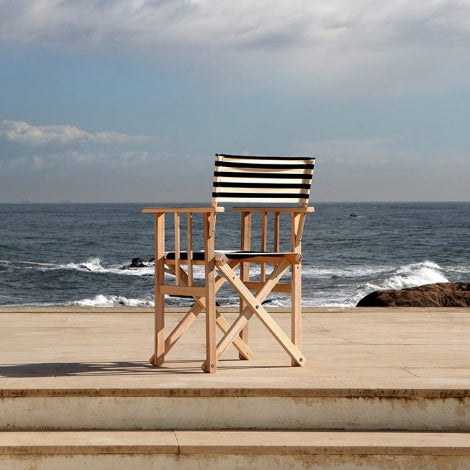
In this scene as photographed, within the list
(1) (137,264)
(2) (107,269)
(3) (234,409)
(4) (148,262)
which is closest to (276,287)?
(3) (234,409)

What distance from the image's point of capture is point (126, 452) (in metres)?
4.13

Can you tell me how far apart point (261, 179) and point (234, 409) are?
1247 mm

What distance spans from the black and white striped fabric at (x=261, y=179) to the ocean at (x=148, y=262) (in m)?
15.8

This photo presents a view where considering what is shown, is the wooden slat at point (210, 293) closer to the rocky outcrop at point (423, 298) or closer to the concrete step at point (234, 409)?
the concrete step at point (234, 409)

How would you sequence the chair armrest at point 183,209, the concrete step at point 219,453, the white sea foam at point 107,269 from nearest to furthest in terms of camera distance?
the concrete step at point 219,453 → the chair armrest at point 183,209 → the white sea foam at point 107,269

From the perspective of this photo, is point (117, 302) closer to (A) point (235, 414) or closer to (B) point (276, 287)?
(B) point (276, 287)

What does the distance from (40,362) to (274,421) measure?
5.38ft

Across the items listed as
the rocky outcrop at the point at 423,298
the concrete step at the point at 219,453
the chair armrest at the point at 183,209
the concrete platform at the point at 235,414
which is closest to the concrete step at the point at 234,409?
the concrete platform at the point at 235,414

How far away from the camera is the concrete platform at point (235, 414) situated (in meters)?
4.16

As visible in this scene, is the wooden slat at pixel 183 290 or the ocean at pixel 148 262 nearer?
the wooden slat at pixel 183 290

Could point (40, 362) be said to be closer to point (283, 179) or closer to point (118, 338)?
point (118, 338)

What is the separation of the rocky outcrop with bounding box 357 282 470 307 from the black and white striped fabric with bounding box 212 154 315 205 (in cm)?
851

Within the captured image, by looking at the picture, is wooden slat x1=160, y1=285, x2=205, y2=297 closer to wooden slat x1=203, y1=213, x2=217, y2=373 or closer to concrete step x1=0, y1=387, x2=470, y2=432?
wooden slat x1=203, y1=213, x2=217, y2=373

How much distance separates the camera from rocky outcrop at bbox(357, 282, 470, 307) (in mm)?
13820
